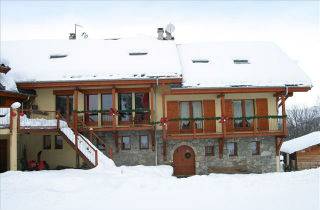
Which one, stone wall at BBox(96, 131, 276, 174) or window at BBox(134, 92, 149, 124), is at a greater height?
window at BBox(134, 92, 149, 124)

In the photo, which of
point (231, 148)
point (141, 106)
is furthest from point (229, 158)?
point (141, 106)

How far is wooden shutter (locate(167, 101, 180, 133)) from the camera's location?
22469 mm

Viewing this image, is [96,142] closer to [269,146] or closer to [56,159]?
[56,159]

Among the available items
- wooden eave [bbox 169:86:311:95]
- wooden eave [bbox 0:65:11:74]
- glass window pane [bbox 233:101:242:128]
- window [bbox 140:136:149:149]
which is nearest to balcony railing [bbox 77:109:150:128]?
window [bbox 140:136:149:149]

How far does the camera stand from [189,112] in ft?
75.1

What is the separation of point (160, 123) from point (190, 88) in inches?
105

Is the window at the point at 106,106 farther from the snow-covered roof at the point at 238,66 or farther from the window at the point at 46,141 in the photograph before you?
the snow-covered roof at the point at 238,66

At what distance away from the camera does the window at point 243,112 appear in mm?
22953

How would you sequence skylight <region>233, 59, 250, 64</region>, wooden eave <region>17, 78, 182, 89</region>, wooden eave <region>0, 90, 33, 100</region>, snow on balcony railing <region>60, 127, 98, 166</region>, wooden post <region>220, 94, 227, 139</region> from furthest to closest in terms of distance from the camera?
skylight <region>233, 59, 250, 64</region>, wooden post <region>220, 94, 227, 139</region>, wooden eave <region>17, 78, 182, 89</region>, wooden eave <region>0, 90, 33, 100</region>, snow on balcony railing <region>60, 127, 98, 166</region>

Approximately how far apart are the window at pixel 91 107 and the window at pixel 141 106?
2437 millimetres

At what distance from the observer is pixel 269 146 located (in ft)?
74.5

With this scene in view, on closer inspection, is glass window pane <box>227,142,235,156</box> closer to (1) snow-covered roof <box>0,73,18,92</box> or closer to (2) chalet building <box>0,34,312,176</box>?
(2) chalet building <box>0,34,312,176</box>

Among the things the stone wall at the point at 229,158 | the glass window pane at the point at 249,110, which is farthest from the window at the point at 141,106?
the glass window pane at the point at 249,110

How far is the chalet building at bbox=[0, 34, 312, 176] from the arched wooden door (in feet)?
0.20
